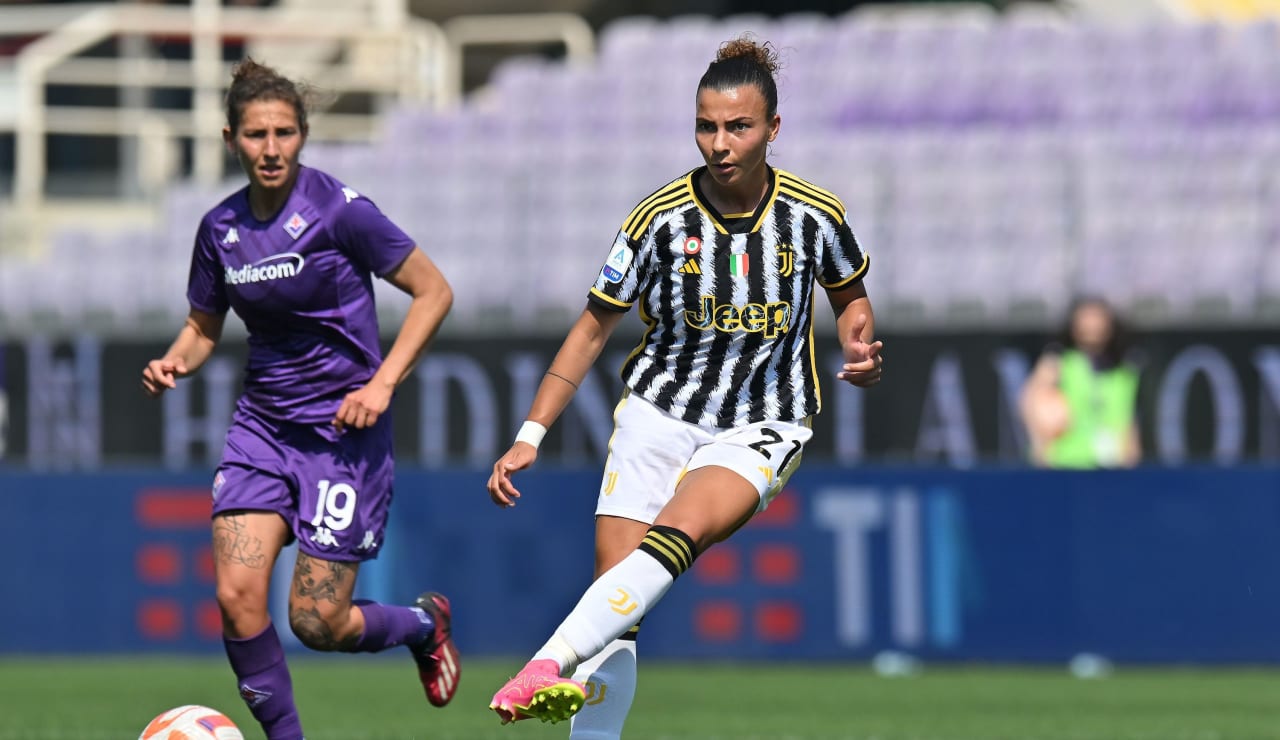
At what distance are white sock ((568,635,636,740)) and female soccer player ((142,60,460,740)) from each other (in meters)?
1.07

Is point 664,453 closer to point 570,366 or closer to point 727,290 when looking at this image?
point 570,366

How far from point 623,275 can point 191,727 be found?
1.86m

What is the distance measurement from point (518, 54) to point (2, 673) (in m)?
13.8

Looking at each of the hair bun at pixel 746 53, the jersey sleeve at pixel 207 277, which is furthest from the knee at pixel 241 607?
the hair bun at pixel 746 53

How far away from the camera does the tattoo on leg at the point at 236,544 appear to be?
20.9ft

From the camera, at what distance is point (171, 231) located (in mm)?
18188

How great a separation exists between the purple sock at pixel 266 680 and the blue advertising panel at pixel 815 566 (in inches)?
227

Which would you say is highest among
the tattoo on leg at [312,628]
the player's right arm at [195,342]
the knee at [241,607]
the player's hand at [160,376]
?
the player's right arm at [195,342]

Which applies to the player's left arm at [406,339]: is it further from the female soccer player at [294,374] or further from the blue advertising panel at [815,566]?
the blue advertising panel at [815,566]

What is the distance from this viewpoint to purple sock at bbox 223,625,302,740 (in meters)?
6.44

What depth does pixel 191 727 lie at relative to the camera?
6.15 m

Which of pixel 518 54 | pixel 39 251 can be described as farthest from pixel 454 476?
pixel 518 54

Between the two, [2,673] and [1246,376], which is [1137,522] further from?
[2,673]

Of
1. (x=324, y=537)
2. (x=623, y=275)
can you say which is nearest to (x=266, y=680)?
(x=324, y=537)
